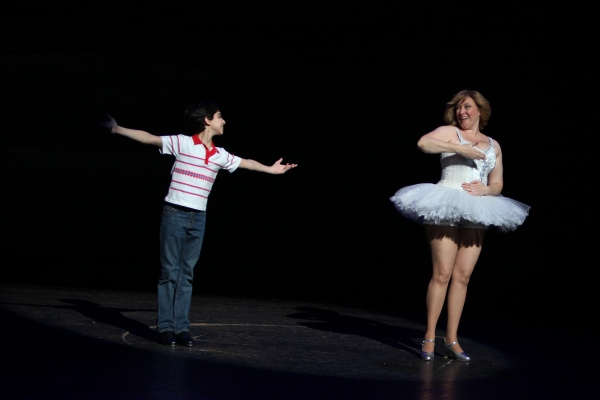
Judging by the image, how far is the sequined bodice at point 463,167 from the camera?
5.44 metres

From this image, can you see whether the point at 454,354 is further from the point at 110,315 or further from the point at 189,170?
the point at 110,315

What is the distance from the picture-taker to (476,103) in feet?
18.0

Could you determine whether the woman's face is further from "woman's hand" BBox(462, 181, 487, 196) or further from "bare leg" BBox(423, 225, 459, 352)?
"bare leg" BBox(423, 225, 459, 352)

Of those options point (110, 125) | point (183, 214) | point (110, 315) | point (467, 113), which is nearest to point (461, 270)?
point (467, 113)

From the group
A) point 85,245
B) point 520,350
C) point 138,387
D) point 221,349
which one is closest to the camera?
point 138,387

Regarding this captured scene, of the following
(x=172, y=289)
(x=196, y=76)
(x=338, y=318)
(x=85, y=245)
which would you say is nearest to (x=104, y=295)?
(x=338, y=318)

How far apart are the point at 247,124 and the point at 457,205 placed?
273 inches

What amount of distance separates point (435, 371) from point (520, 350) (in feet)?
4.05

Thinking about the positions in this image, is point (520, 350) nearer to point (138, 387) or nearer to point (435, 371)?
point (435, 371)

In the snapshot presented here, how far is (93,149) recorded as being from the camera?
463 inches

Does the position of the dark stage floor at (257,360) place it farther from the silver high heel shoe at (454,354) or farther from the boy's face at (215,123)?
the boy's face at (215,123)

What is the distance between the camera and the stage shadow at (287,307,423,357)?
20.0 ft

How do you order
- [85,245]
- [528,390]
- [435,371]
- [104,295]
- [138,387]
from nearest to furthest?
1. [138,387]
2. [528,390]
3. [435,371]
4. [104,295]
5. [85,245]

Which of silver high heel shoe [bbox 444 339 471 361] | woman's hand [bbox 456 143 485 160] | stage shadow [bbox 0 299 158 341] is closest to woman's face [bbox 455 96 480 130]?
woman's hand [bbox 456 143 485 160]
